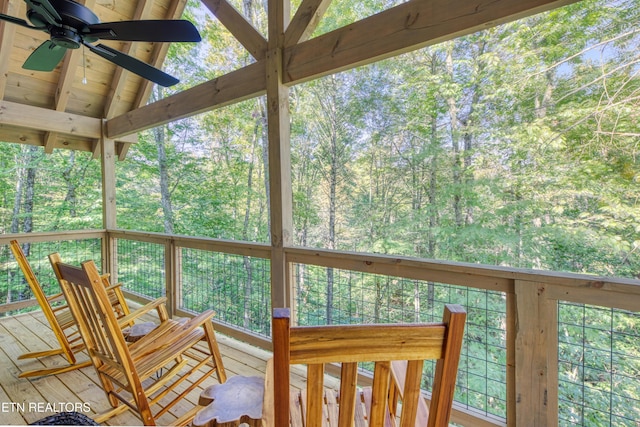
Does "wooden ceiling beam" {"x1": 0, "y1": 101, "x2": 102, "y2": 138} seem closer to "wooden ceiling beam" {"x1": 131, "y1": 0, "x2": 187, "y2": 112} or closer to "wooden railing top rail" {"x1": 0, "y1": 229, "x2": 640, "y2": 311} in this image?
"wooden ceiling beam" {"x1": 131, "y1": 0, "x2": 187, "y2": 112}

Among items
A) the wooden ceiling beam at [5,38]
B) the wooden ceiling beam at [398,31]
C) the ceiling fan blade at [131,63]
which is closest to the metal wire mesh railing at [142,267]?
the ceiling fan blade at [131,63]

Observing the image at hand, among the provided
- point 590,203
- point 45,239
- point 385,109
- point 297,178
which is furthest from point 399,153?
point 45,239

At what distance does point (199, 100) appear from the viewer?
3182mm

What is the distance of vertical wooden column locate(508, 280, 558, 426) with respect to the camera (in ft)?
4.77

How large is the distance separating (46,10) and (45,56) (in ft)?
2.52

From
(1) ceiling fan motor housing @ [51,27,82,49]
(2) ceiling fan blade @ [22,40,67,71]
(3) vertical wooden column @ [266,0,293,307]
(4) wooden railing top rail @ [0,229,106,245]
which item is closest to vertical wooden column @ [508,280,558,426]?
(3) vertical wooden column @ [266,0,293,307]

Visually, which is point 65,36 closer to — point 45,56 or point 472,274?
point 45,56

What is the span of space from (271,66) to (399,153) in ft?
14.1

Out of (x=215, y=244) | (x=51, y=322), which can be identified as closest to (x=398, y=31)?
(x=215, y=244)

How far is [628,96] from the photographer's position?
408 centimetres

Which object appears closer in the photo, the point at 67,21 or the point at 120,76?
the point at 67,21

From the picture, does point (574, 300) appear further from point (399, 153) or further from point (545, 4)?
point (399, 153)

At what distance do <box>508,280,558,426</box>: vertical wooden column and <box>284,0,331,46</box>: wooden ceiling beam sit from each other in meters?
2.23

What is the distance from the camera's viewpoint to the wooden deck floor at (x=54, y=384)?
192cm
